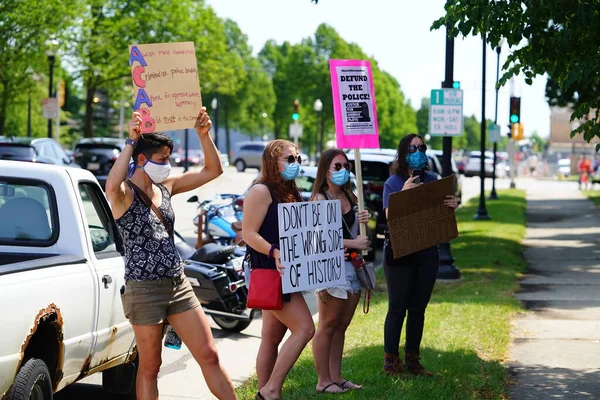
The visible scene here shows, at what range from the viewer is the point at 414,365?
27.8ft

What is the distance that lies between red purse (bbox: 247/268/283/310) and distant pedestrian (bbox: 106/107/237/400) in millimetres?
598

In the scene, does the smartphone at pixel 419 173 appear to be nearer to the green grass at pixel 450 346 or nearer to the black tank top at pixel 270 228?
the green grass at pixel 450 346

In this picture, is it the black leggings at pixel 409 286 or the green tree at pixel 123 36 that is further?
the green tree at pixel 123 36

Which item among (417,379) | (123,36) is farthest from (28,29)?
(417,379)

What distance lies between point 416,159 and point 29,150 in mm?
17657

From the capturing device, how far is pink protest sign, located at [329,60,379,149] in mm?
8383

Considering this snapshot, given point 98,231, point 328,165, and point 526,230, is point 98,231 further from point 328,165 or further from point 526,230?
point 526,230

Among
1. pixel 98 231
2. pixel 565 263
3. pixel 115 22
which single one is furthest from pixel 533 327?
pixel 115 22

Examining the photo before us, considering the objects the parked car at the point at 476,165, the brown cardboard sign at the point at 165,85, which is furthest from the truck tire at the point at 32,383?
the parked car at the point at 476,165

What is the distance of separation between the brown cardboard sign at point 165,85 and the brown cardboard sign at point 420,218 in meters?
2.07

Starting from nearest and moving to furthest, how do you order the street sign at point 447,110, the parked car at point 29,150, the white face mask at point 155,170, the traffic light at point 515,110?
the white face mask at point 155,170 < the street sign at point 447,110 < the parked car at point 29,150 < the traffic light at point 515,110

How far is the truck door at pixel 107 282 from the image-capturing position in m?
6.90

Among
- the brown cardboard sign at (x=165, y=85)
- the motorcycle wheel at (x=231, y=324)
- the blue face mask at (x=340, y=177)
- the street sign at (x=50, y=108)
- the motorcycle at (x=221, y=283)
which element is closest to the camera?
the brown cardboard sign at (x=165, y=85)

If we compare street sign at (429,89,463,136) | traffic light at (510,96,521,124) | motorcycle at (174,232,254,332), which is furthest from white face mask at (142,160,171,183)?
traffic light at (510,96,521,124)
